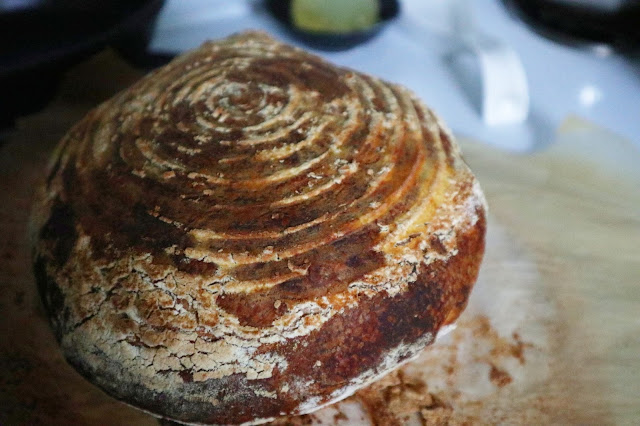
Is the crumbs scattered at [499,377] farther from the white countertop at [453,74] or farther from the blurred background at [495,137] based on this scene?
the white countertop at [453,74]

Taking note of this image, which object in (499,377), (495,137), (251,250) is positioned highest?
(251,250)

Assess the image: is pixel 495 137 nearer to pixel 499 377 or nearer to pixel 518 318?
pixel 518 318

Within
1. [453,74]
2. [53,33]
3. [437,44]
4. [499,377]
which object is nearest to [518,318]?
[499,377]

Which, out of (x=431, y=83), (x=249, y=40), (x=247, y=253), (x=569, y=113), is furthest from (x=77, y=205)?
(x=569, y=113)

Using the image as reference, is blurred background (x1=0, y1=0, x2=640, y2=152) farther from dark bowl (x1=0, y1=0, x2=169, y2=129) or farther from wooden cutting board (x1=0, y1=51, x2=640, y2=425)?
wooden cutting board (x1=0, y1=51, x2=640, y2=425)

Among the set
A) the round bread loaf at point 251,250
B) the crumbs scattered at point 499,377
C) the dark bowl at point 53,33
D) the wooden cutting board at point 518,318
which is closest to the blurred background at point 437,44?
the dark bowl at point 53,33

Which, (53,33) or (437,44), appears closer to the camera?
(53,33)

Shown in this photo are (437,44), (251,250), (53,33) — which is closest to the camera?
(251,250)
